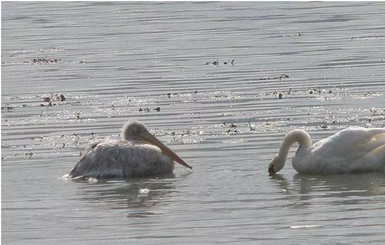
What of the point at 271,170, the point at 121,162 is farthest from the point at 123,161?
the point at 271,170

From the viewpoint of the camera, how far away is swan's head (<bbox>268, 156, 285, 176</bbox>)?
1503 centimetres

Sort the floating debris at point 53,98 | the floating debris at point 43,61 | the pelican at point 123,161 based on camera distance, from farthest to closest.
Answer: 1. the floating debris at point 43,61
2. the floating debris at point 53,98
3. the pelican at point 123,161

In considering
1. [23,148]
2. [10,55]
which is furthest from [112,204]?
[10,55]

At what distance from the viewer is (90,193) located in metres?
14.4

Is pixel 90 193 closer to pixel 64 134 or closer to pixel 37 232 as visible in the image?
pixel 37 232

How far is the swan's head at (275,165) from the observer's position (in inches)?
592

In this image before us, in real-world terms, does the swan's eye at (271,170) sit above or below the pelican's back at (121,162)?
below

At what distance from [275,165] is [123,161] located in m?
1.59

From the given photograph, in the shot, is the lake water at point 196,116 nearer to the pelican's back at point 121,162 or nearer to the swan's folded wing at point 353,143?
the pelican's back at point 121,162

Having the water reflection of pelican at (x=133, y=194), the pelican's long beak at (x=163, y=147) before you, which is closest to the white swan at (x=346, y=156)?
the pelican's long beak at (x=163, y=147)

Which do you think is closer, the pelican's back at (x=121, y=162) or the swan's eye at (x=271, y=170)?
the swan's eye at (x=271, y=170)

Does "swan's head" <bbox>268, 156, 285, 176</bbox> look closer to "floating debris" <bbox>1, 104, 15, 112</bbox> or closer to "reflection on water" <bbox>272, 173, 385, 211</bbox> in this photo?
"reflection on water" <bbox>272, 173, 385, 211</bbox>

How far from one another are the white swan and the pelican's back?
1.27 metres

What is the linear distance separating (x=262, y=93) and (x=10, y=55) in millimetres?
9381
